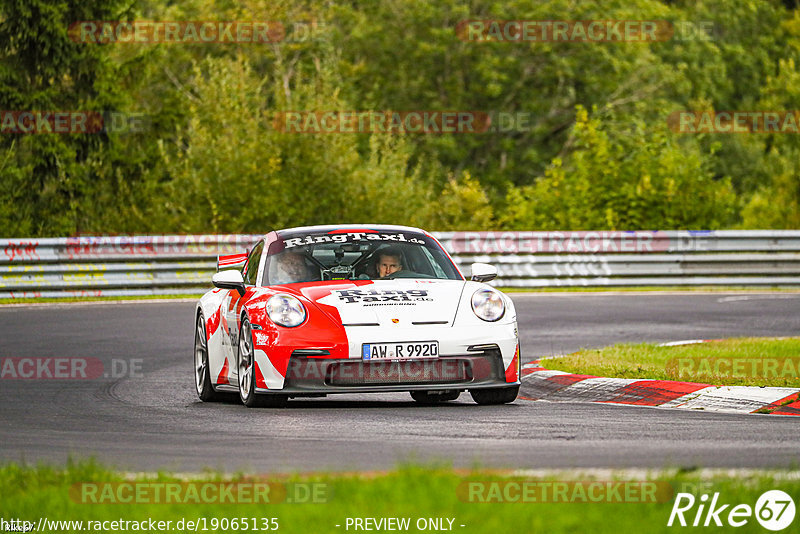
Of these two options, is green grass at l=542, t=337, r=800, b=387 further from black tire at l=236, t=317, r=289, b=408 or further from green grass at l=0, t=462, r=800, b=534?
green grass at l=0, t=462, r=800, b=534

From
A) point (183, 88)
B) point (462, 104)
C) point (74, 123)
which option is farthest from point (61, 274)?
point (462, 104)

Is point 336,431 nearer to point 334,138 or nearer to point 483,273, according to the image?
point 483,273

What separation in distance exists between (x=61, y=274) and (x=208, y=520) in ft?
63.3

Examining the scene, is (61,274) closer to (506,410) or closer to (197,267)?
(197,267)

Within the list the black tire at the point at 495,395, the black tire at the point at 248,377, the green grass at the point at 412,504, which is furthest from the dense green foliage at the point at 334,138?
the green grass at the point at 412,504

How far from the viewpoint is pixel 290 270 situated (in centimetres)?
1123

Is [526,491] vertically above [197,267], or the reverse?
[526,491]

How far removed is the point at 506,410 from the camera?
10.3m

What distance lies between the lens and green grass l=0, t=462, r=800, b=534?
18.2ft

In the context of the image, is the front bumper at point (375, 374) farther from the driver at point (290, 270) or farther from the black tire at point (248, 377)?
the driver at point (290, 270)

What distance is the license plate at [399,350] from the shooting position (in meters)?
10.0

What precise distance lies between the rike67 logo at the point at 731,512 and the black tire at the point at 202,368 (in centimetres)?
619

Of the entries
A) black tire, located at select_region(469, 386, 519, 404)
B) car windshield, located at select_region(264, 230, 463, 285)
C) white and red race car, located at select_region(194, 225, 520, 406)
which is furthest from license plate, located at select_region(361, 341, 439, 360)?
car windshield, located at select_region(264, 230, 463, 285)

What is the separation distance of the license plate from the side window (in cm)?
179
